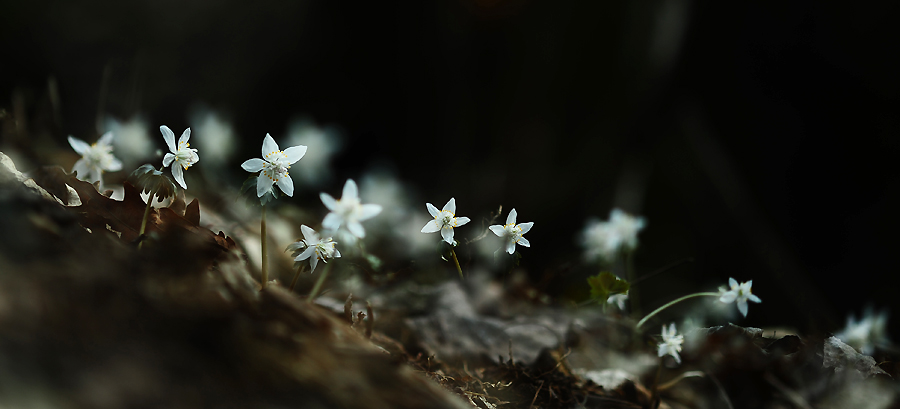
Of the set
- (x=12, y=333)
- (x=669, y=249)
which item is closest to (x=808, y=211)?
(x=669, y=249)

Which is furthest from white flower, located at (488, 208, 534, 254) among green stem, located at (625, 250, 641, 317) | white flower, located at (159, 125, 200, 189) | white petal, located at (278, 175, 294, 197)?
white flower, located at (159, 125, 200, 189)

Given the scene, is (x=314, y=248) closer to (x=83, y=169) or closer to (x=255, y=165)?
(x=255, y=165)

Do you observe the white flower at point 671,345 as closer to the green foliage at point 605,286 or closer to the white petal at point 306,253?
the green foliage at point 605,286

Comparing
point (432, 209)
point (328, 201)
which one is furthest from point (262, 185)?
point (432, 209)

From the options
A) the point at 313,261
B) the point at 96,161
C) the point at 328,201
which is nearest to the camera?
the point at 328,201

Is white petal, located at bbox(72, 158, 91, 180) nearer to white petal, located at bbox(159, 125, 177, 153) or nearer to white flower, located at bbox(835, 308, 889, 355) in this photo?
white petal, located at bbox(159, 125, 177, 153)

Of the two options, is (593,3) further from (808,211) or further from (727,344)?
(727,344)
